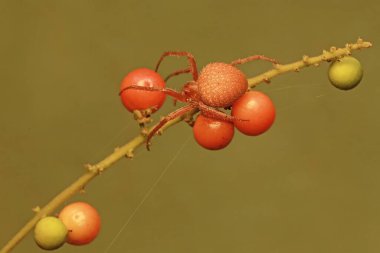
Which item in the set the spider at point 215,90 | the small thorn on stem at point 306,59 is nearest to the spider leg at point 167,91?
the spider at point 215,90

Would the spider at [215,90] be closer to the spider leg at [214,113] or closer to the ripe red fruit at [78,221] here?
the spider leg at [214,113]

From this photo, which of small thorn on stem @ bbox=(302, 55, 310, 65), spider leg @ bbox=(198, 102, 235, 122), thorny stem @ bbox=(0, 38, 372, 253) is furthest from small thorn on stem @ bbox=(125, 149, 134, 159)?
small thorn on stem @ bbox=(302, 55, 310, 65)

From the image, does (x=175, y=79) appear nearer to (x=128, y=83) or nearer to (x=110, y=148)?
(x=110, y=148)

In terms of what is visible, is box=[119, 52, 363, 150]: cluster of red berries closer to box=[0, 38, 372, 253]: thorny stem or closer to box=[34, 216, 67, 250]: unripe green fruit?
box=[0, 38, 372, 253]: thorny stem

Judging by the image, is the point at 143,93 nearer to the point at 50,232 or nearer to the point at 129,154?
the point at 129,154

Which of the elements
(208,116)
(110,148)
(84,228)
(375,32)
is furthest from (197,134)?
(375,32)

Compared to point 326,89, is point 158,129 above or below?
below

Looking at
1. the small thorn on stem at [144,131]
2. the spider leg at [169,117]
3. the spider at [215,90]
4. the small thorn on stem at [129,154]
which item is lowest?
the small thorn on stem at [129,154]
